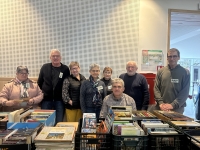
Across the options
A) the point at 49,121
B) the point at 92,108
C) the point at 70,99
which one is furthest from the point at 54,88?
the point at 49,121

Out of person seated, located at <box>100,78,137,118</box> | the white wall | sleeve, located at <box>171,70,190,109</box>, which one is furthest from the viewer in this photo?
the white wall

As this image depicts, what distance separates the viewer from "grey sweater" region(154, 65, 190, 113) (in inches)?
106

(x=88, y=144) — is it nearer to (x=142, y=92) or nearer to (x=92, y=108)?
(x=92, y=108)

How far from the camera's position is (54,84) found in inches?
119

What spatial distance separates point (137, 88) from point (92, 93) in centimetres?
71

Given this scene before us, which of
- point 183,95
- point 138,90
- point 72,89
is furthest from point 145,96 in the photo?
point 72,89

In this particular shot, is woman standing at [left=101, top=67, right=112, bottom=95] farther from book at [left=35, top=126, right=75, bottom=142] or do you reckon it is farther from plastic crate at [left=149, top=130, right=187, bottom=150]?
plastic crate at [left=149, top=130, right=187, bottom=150]

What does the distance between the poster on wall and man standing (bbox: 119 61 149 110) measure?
0.77m

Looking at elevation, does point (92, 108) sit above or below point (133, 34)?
below

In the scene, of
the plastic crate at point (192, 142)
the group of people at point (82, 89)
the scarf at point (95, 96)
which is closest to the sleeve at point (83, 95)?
the group of people at point (82, 89)

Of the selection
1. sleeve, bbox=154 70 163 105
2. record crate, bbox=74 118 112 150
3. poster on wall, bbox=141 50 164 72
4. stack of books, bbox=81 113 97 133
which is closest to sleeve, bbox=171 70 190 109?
sleeve, bbox=154 70 163 105

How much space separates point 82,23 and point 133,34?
39.6 inches

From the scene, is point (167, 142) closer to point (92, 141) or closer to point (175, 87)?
point (92, 141)

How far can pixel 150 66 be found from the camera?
3.65 meters
